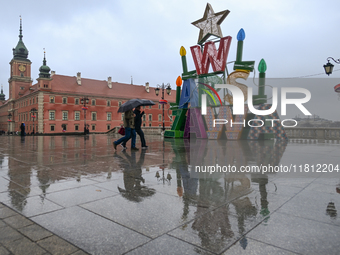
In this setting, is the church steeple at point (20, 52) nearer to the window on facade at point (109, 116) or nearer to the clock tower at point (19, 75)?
the clock tower at point (19, 75)

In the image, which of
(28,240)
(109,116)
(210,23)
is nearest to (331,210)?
(28,240)

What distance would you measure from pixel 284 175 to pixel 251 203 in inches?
83.3

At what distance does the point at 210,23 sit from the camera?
17.0m

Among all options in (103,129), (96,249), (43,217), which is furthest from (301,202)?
(103,129)

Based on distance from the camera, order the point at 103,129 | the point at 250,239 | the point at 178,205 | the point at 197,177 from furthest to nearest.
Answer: the point at 103,129 → the point at 197,177 → the point at 178,205 → the point at 250,239

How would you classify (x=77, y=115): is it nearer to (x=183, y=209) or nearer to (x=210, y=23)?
(x=210, y=23)

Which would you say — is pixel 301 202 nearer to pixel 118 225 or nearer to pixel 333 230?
pixel 333 230

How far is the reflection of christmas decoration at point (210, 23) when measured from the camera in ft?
54.3

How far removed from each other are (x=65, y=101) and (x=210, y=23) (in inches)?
1864

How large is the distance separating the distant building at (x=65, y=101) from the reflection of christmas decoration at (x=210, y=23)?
4032 centimetres

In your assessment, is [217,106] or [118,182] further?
[217,106]

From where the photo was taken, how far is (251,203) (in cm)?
333

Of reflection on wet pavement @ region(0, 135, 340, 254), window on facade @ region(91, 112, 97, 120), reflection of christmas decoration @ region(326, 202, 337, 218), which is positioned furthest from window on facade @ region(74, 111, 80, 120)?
reflection of christmas decoration @ region(326, 202, 337, 218)

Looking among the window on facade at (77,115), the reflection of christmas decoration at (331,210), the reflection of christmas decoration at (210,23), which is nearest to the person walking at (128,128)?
the reflection of christmas decoration at (331,210)
